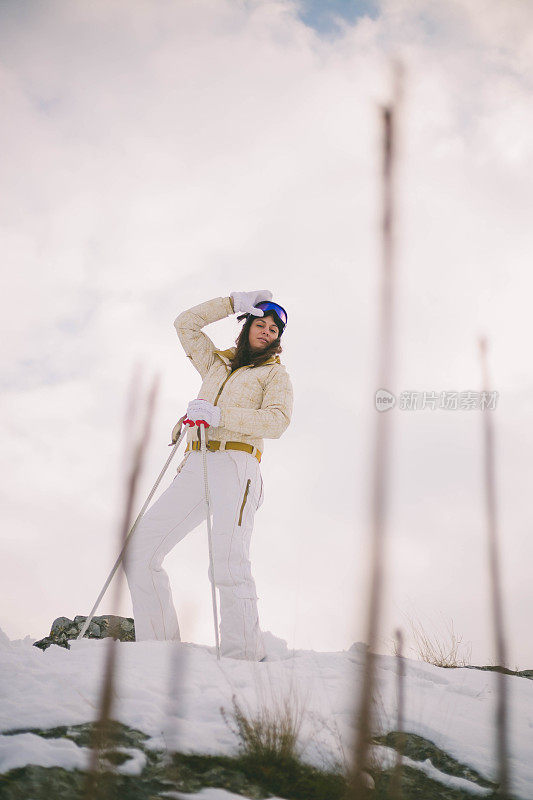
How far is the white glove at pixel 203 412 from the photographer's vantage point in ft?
13.0

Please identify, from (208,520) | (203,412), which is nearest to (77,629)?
(208,520)

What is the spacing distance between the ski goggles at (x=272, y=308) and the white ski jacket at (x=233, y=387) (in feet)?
0.81

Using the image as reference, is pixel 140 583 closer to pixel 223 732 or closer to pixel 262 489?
pixel 262 489

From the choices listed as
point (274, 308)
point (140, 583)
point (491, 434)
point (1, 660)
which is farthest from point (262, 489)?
point (491, 434)

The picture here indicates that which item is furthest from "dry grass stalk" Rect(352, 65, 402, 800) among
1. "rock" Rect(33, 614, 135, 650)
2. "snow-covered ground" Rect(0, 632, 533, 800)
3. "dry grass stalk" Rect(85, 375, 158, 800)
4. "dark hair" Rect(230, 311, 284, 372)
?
"rock" Rect(33, 614, 135, 650)

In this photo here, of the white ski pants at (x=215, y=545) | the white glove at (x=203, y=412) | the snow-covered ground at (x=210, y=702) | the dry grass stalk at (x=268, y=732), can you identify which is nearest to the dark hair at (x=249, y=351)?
the white glove at (x=203, y=412)

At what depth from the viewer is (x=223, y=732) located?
211 cm

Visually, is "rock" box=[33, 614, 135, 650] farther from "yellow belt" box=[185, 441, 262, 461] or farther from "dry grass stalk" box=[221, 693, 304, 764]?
"dry grass stalk" box=[221, 693, 304, 764]

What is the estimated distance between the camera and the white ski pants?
12.0 ft

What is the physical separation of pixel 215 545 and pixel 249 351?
5.18 ft

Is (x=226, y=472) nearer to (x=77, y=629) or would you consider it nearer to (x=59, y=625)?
(x=77, y=629)

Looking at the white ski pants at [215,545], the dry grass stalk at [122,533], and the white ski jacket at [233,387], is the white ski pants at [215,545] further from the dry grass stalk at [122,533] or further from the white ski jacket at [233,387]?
the dry grass stalk at [122,533]

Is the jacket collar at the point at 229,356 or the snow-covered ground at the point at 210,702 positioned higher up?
the jacket collar at the point at 229,356

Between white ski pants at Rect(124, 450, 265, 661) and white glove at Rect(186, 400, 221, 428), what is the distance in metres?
0.25
